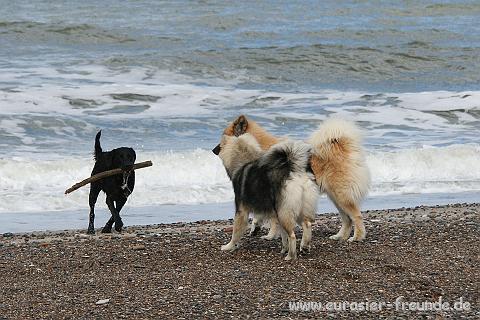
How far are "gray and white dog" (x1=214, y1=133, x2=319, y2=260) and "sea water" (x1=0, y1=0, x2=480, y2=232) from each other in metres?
3.09

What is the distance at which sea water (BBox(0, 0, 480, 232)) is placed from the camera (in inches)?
486

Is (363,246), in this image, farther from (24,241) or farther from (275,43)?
(275,43)

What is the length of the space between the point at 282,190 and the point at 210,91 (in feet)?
44.6

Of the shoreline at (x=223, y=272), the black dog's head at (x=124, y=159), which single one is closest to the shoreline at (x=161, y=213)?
the shoreline at (x=223, y=272)

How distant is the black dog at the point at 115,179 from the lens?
8.70 m

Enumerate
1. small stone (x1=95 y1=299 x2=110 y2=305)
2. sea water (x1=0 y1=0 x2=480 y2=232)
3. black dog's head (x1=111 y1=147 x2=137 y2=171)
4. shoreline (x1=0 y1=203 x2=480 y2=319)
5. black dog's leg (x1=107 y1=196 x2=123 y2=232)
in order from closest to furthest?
shoreline (x1=0 y1=203 x2=480 y2=319)
small stone (x1=95 y1=299 x2=110 y2=305)
black dog's head (x1=111 y1=147 x2=137 y2=171)
black dog's leg (x1=107 y1=196 x2=123 y2=232)
sea water (x1=0 y1=0 x2=480 y2=232)

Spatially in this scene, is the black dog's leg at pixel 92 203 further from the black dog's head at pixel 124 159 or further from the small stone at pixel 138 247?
the small stone at pixel 138 247

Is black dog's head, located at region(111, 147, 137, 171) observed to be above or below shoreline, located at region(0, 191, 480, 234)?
above

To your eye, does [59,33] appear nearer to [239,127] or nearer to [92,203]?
[92,203]

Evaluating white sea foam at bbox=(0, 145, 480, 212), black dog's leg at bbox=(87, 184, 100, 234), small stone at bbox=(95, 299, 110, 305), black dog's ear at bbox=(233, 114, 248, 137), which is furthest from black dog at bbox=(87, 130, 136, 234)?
small stone at bbox=(95, 299, 110, 305)

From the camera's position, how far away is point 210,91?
2048cm

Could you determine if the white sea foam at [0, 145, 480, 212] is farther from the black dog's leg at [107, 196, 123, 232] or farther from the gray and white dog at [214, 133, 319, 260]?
the gray and white dog at [214, 133, 319, 260]

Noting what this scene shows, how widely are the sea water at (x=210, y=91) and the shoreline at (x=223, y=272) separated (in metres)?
2.12

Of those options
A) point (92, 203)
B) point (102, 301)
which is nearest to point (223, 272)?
point (102, 301)
